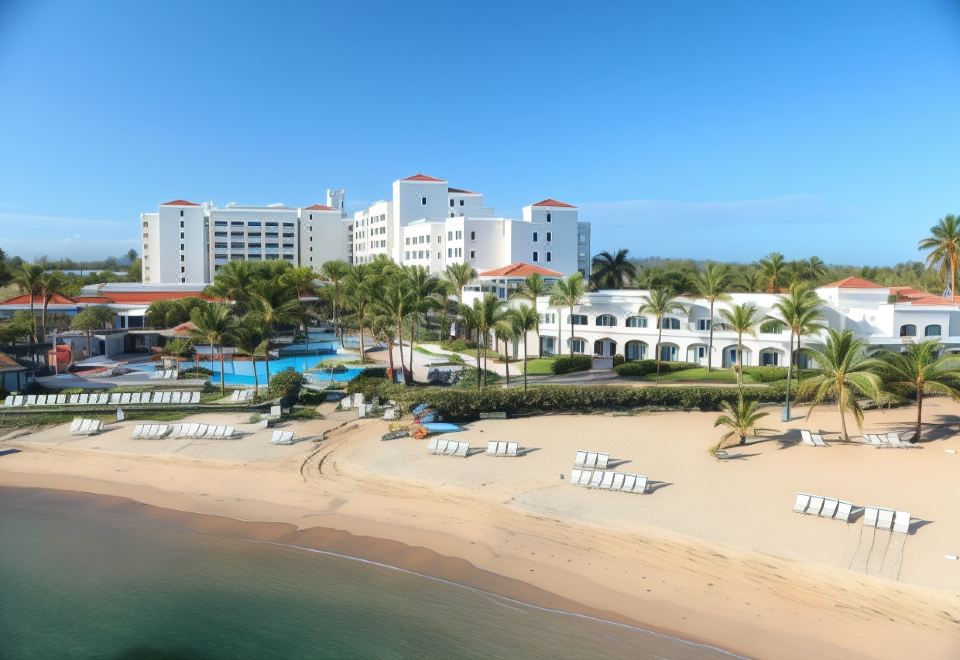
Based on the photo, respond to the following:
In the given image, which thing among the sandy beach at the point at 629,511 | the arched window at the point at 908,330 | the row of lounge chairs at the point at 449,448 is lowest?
the sandy beach at the point at 629,511

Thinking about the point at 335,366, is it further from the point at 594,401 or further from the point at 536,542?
the point at 536,542

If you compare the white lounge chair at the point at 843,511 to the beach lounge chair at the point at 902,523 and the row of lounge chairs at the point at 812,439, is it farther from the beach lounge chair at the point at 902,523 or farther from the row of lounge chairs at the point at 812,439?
the row of lounge chairs at the point at 812,439

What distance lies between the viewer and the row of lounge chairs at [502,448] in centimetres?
2458

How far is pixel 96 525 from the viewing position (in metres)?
20.3

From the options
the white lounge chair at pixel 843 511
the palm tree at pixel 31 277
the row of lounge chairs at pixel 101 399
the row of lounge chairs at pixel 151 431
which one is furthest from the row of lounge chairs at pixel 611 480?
the palm tree at pixel 31 277

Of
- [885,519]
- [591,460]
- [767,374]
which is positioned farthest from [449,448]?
[767,374]

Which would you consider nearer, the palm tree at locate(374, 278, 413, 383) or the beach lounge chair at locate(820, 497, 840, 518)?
the beach lounge chair at locate(820, 497, 840, 518)

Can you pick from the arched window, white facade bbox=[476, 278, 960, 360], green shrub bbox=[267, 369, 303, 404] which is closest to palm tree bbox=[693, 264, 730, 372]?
white facade bbox=[476, 278, 960, 360]

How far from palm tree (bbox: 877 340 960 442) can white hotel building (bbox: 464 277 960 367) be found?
33.3ft

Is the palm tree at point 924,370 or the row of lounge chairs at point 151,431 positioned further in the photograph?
the row of lounge chairs at point 151,431

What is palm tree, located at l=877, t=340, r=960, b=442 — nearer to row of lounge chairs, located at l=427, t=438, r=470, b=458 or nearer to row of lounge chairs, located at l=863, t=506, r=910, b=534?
row of lounge chairs, located at l=863, t=506, r=910, b=534

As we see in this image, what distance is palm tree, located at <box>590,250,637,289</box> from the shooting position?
219 ft

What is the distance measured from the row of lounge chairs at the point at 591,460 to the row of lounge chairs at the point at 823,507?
19.8 ft

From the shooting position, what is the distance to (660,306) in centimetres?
4147
